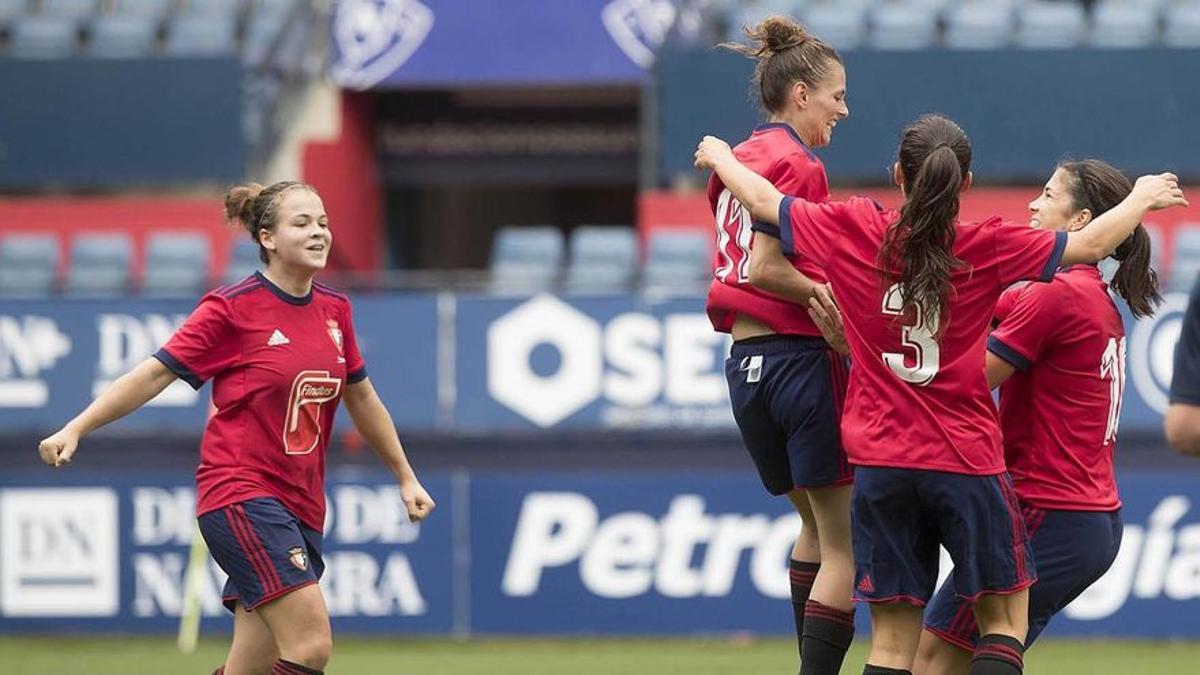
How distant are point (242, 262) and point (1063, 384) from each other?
8.04 metres

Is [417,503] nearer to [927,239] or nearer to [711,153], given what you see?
[711,153]

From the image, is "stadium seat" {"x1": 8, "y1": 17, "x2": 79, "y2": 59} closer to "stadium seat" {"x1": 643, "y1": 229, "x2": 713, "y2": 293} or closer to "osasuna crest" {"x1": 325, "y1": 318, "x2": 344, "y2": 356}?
"stadium seat" {"x1": 643, "y1": 229, "x2": 713, "y2": 293}

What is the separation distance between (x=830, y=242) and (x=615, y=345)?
6.34m

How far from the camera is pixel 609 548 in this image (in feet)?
38.2

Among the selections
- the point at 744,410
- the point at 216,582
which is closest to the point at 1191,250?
the point at 216,582

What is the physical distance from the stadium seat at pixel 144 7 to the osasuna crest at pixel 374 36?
150 cm

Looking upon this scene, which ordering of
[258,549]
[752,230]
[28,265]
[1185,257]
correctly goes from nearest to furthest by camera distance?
[752,230] → [258,549] → [1185,257] → [28,265]

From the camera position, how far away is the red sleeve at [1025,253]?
5105 mm

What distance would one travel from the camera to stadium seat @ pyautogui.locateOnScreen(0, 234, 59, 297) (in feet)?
41.5

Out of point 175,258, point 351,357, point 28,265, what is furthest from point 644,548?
point 351,357

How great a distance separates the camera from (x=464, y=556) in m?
11.7

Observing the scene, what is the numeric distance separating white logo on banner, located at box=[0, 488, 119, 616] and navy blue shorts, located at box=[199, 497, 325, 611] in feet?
19.3

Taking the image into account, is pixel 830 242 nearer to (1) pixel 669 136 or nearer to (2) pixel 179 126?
(1) pixel 669 136

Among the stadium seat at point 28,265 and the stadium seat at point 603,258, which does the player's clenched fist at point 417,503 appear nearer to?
the stadium seat at point 603,258
